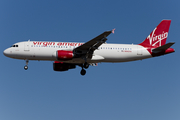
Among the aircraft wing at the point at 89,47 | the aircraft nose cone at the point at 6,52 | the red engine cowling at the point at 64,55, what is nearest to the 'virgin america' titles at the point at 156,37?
the aircraft wing at the point at 89,47

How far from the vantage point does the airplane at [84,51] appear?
143 ft

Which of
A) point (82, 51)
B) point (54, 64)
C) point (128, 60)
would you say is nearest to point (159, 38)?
point (128, 60)

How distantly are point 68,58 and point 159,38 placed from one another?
598 inches

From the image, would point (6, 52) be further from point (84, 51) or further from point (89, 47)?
point (89, 47)

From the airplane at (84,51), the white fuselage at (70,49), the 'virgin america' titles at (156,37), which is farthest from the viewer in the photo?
the 'virgin america' titles at (156,37)

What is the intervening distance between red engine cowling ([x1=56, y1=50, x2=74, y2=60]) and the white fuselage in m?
0.70

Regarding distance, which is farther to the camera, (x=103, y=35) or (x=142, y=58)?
(x=142, y=58)

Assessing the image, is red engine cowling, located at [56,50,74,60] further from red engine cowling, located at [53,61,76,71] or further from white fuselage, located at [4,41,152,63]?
red engine cowling, located at [53,61,76,71]

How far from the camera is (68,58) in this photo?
43438 mm

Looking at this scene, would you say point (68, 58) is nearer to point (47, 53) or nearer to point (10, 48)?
point (47, 53)

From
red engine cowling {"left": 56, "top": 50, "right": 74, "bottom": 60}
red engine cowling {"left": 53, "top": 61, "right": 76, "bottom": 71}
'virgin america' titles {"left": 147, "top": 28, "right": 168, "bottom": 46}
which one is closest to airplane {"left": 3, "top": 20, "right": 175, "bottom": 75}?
red engine cowling {"left": 56, "top": 50, "right": 74, "bottom": 60}

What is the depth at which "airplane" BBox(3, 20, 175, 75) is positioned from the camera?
43531 mm

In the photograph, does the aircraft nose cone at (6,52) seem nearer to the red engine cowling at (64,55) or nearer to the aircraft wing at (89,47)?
the red engine cowling at (64,55)

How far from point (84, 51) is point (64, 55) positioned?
9.92ft
